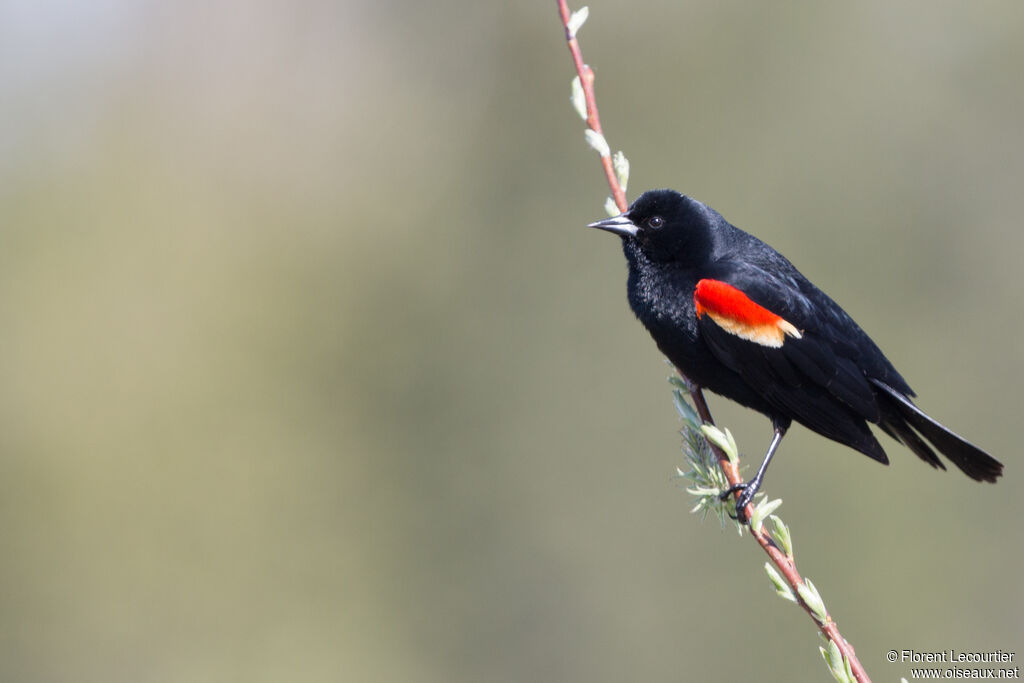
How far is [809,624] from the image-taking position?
855 cm

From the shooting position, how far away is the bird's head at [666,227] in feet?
11.5

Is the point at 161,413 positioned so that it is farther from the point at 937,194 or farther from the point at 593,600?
the point at 937,194

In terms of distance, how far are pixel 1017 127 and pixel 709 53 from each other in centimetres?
377

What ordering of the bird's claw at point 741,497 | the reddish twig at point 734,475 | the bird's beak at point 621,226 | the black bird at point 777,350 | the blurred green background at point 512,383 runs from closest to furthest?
the reddish twig at point 734,475
the bird's claw at point 741,497
the black bird at point 777,350
the bird's beak at point 621,226
the blurred green background at point 512,383

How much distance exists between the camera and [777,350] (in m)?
3.24

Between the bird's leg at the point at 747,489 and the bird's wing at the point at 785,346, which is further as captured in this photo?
the bird's wing at the point at 785,346

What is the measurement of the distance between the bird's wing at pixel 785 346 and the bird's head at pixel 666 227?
22 cm

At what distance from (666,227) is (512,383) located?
8.43 m

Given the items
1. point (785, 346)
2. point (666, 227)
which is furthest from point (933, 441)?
point (666, 227)

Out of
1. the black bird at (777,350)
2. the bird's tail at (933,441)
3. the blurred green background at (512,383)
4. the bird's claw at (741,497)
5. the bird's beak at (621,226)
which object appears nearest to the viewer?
the bird's claw at (741,497)

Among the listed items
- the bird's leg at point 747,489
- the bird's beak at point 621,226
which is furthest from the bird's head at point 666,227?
the bird's leg at point 747,489

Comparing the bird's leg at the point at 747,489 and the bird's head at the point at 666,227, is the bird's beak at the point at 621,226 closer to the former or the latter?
the bird's head at the point at 666,227

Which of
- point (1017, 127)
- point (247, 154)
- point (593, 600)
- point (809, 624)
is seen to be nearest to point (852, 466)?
point (809, 624)

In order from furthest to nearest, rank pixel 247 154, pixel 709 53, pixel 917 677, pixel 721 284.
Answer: pixel 247 154, pixel 709 53, pixel 721 284, pixel 917 677
